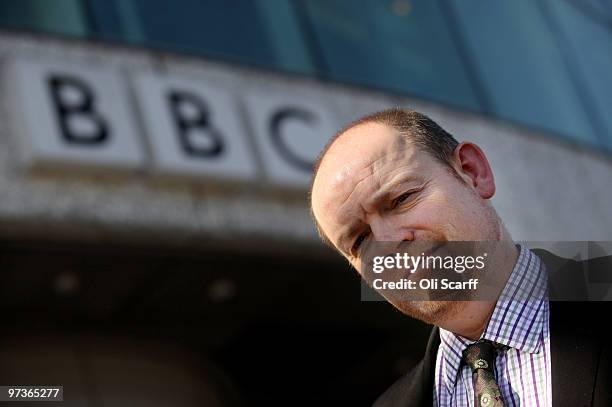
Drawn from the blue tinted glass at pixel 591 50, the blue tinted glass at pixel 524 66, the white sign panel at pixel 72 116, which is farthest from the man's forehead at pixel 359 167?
the blue tinted glass at pixel 591 50

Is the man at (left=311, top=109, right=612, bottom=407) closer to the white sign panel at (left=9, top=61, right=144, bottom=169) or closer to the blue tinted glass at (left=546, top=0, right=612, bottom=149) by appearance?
the white sign panel at (left=9, top=61, right=144, bottom=169)

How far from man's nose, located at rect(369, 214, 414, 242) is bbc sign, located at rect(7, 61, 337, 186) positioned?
540 centimetres

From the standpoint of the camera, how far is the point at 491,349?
5.49 ft

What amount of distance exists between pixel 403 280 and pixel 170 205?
577cm

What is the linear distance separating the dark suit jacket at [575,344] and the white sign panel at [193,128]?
5.52 meters

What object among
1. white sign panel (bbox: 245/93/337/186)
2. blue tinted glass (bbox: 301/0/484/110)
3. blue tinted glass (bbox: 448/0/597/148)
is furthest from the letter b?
blue tinted glass (bbox: 448/0/597/148)

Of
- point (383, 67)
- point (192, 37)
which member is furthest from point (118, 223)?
point (383, 67)

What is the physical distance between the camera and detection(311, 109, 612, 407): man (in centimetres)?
156

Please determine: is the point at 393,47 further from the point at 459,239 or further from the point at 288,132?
the point at 459,239

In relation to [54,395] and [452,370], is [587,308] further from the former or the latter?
[54,395]

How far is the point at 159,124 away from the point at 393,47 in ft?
10.1

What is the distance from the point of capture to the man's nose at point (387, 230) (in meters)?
1.56

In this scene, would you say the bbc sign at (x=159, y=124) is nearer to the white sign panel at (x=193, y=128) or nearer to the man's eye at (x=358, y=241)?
the white sign panel at (x=193, y=128)

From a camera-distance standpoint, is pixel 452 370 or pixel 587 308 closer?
pixel 587 308
